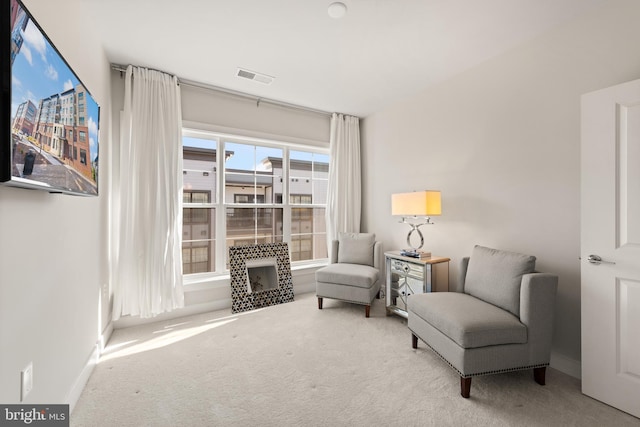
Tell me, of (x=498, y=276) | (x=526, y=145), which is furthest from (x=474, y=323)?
(x=526, y=145)

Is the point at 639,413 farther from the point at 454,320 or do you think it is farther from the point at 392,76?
the point at 392,76

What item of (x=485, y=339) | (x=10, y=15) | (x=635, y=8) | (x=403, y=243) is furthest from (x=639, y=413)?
(x=10, y=15)

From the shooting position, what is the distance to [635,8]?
1851mm

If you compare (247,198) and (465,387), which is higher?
(247,198)

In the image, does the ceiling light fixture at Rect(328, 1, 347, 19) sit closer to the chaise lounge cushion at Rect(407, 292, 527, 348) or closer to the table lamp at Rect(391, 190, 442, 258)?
the table lamp at Rect(391, 190, 442, 258)

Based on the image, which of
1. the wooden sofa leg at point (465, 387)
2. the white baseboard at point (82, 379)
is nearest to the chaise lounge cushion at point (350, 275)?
the wooden sofa leg at point (465, 387)

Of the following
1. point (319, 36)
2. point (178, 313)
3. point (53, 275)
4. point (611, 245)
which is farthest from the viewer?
point (178, 313)

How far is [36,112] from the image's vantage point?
1141mm

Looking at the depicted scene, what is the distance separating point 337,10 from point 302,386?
276cm

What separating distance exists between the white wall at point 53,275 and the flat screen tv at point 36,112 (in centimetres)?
13

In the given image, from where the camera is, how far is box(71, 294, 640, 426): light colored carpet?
163 centimetres

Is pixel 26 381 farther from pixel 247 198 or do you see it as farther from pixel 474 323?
pixel 247 198

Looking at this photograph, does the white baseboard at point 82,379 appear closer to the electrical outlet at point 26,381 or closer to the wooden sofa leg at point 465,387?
the electrical outlet at point 26,381

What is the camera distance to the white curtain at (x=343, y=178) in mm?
4238
